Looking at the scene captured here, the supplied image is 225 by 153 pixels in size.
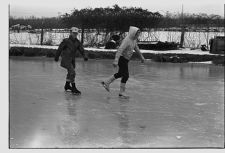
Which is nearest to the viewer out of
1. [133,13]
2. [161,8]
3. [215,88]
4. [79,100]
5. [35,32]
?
[161,8]

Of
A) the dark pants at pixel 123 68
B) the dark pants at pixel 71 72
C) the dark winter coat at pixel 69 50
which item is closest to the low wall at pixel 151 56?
the dark winter coat at pixel 69 50

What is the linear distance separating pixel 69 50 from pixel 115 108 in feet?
4.44

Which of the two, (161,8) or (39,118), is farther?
(39,118)

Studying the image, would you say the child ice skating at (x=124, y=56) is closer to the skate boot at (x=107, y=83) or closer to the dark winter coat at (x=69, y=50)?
the skate boot at (x=107, y=83)

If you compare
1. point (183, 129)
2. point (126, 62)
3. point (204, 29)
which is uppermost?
point (204, 29)

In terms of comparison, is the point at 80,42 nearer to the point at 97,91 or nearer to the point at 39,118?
the point at 97,91

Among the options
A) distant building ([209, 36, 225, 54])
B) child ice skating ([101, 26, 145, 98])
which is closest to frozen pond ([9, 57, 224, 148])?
child ice skating ([101, 26, 145, 98])

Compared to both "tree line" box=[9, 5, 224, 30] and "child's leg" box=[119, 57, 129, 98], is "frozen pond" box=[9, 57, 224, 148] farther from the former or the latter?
"tree line" box=[9, 5, 224, 30]

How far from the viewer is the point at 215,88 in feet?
26.0

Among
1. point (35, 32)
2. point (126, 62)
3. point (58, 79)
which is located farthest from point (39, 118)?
point (58, 79)

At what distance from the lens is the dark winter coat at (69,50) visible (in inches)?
258

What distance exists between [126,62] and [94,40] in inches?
44.2

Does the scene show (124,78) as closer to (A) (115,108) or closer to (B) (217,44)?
(A) (115,108)

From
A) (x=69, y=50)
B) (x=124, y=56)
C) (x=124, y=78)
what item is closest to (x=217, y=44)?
(x=124, y=56)
